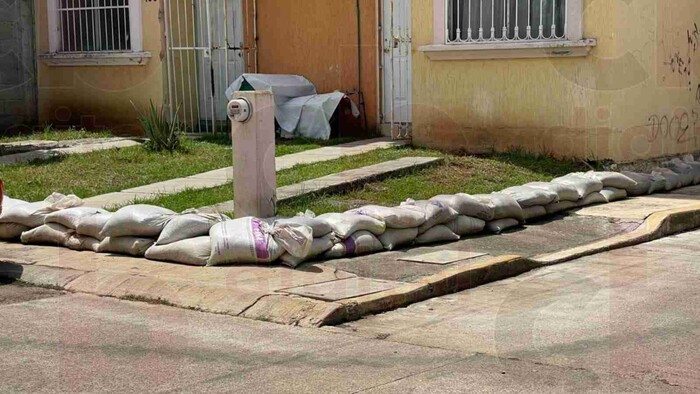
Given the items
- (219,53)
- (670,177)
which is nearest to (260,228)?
(670,177)

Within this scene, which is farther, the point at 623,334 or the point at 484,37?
the point at 484,37

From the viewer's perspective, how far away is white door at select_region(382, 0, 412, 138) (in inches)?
579

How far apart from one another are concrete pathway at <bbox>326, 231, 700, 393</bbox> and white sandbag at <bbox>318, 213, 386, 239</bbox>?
1.15 meters

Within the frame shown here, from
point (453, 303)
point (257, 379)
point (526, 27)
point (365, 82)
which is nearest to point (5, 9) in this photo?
point (365, 82)

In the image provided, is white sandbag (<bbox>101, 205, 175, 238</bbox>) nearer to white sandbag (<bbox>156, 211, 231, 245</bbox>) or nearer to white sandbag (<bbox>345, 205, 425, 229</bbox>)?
white sandbag (<bbox>156, 211, 231, 245</bbox>)

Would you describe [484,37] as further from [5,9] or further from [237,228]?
[5,9]

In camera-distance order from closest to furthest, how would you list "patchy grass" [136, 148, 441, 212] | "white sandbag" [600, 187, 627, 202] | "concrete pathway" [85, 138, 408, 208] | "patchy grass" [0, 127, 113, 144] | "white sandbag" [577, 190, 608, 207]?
"patchy grass" [136, 148, 441, 212]
"concrete pathway" [85, 138, 408, 208]
"white sandbag" [577, 190, 608, 207]
"white sandbag" [600, 187, 627, 202]
"patchy grass" [0, 127, 113, 144]

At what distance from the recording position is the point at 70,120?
1653cm

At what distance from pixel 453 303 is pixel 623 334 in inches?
57.0

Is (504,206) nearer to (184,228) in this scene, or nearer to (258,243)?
(258,243)

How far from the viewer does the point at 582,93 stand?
41.4 ft

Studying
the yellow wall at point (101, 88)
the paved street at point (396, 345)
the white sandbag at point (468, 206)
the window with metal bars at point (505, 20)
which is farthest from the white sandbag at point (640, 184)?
the yellow wall at point (101, 88)

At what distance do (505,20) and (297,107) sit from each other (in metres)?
3.28

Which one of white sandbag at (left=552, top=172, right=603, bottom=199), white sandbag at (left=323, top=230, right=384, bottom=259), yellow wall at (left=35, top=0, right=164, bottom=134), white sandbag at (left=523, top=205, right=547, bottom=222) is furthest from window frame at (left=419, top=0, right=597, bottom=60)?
white sandbag at (left=323, top=230, right=384, bottom=259)
